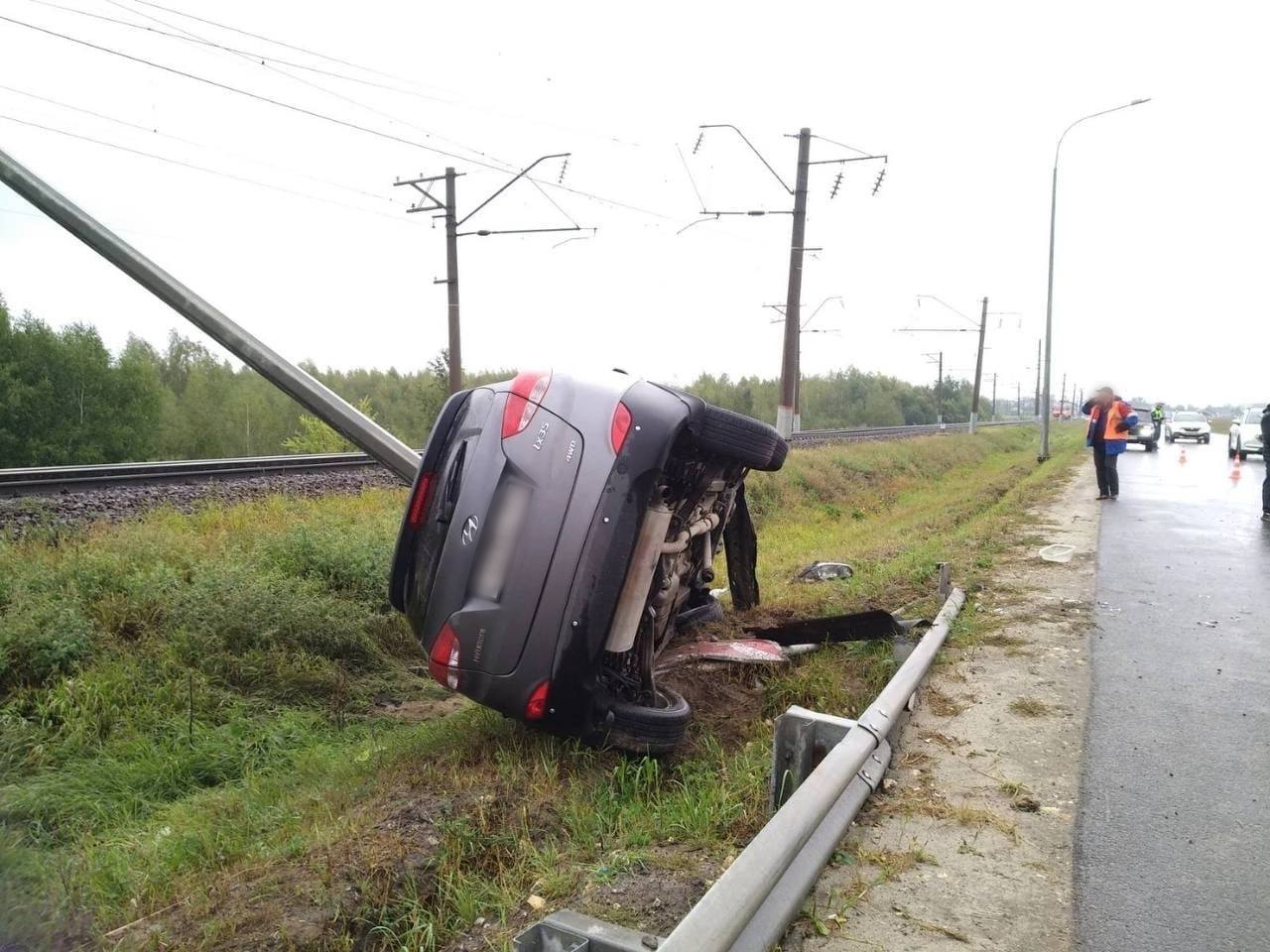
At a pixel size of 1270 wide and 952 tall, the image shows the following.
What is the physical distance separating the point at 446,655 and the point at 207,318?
3485 millimetres

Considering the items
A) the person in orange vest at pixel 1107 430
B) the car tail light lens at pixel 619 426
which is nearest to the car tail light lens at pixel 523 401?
the car tail light lens at pixel 619 426

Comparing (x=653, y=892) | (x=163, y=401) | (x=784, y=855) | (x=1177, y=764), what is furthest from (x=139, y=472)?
(x=1177, y=764)

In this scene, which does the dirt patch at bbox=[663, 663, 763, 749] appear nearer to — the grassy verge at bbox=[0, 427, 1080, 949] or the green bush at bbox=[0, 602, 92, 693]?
the grassy verge at bbox=[0, 427, 1080, 949]

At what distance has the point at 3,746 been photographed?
502 centimetres

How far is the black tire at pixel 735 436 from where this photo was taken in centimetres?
384

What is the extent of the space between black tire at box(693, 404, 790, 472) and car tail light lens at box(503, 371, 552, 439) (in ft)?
2.16

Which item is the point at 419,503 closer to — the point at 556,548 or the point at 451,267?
the point at 556,548

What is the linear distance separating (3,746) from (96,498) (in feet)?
17.3

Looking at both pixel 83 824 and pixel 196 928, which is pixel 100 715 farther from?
pixel 196 928

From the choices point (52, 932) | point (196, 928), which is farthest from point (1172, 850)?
point (52, 932)

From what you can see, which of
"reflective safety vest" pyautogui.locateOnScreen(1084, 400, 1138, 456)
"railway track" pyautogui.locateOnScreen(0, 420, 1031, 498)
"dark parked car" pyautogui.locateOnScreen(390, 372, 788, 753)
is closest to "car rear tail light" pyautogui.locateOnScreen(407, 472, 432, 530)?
"dark parked car" pyautogui.locateOnScreen(390, 372, 788, 753)

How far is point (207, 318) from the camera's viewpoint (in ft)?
18.8

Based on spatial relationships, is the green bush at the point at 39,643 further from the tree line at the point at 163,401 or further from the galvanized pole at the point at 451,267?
the galvanized pole at the point at 451,267

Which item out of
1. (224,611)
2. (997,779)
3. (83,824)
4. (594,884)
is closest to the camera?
(594,884)
